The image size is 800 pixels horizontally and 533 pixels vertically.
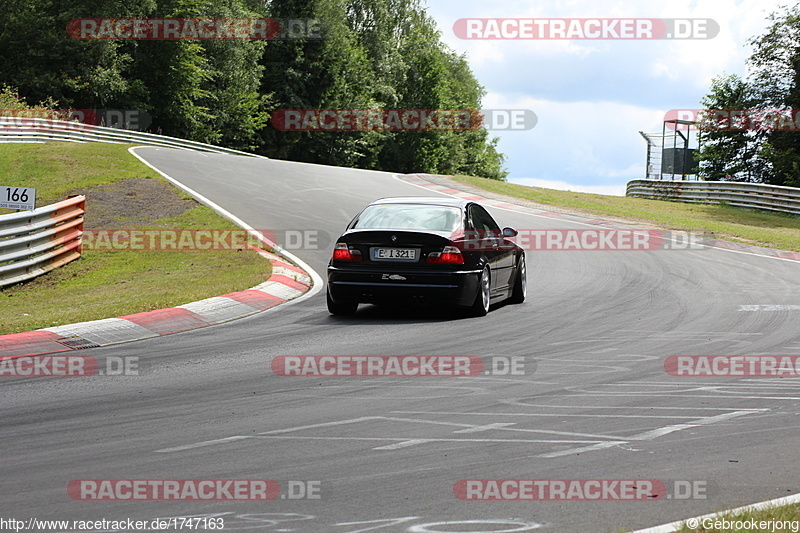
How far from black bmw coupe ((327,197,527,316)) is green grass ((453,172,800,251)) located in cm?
1304

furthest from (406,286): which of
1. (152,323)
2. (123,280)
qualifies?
(123,280)

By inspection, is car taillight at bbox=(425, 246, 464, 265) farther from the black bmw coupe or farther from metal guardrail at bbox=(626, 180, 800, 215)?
metal guardrail at bbox=(626, 180, 800, 215)

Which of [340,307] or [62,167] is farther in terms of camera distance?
[62,167]

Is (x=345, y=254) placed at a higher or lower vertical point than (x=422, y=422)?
higher

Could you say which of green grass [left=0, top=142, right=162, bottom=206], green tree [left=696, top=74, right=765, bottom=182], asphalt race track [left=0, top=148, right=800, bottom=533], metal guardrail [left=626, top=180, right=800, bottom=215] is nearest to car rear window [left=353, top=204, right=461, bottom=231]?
asphalt race track [left=0, top=148, right=800, bottom=533]

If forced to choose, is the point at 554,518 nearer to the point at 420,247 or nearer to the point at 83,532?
the point at 83,532

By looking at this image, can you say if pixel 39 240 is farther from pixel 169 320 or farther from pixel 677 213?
pixel 677 213

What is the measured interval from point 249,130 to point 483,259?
2213 inches

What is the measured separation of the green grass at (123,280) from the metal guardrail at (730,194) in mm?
24439

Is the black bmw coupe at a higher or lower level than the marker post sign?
lower

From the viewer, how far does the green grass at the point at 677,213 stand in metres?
25.4

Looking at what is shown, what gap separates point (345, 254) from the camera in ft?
36.7

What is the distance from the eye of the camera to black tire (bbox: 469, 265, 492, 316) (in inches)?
442

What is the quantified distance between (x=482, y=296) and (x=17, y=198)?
287 inches
